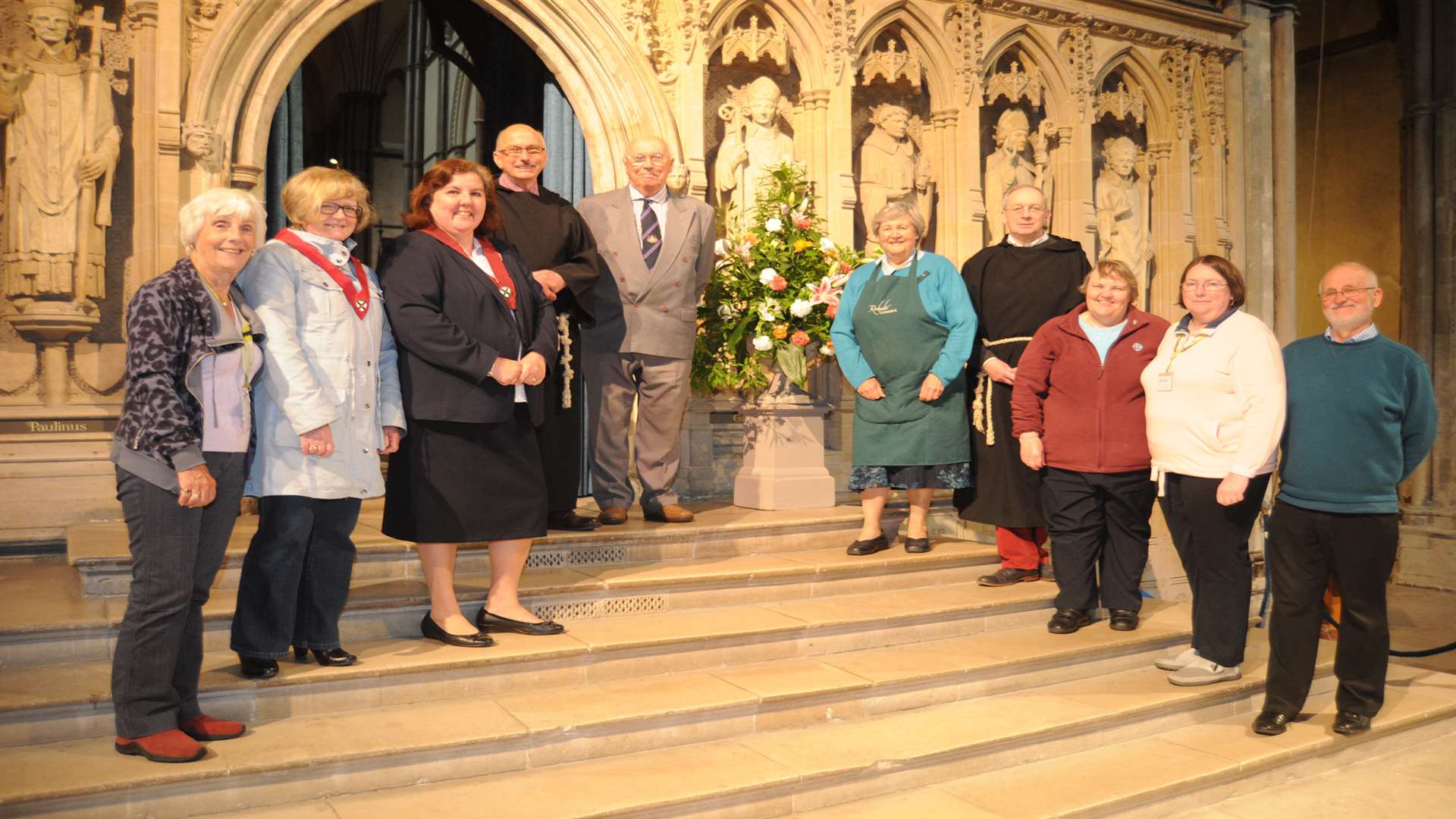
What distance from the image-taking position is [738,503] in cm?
570

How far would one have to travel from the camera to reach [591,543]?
14.5ft

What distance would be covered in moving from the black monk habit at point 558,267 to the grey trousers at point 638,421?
27 cm

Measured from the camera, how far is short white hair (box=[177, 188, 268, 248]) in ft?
8.98

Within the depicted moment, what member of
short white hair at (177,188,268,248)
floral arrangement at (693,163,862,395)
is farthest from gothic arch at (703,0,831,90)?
short white hair at (177,188,268,248)

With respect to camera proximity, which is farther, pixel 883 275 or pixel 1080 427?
pixel 883 275

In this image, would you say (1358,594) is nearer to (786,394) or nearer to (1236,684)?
(1236,684)

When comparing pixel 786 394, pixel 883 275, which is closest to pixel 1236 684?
pixel 883 275

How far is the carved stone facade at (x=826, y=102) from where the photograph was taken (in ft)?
16.4

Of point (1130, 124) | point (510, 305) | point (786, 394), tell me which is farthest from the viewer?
point (1130, 124)

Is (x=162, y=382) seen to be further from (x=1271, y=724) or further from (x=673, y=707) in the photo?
(x=1271, y=724)

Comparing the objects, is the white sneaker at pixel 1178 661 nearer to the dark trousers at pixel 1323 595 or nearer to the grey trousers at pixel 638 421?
the dark trousers at pixel 1323 595

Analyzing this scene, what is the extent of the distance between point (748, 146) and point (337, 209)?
12.1ft

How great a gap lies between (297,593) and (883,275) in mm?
2656

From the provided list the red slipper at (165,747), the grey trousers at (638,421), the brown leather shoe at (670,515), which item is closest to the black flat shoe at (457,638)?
the red slipper at (165,747)
